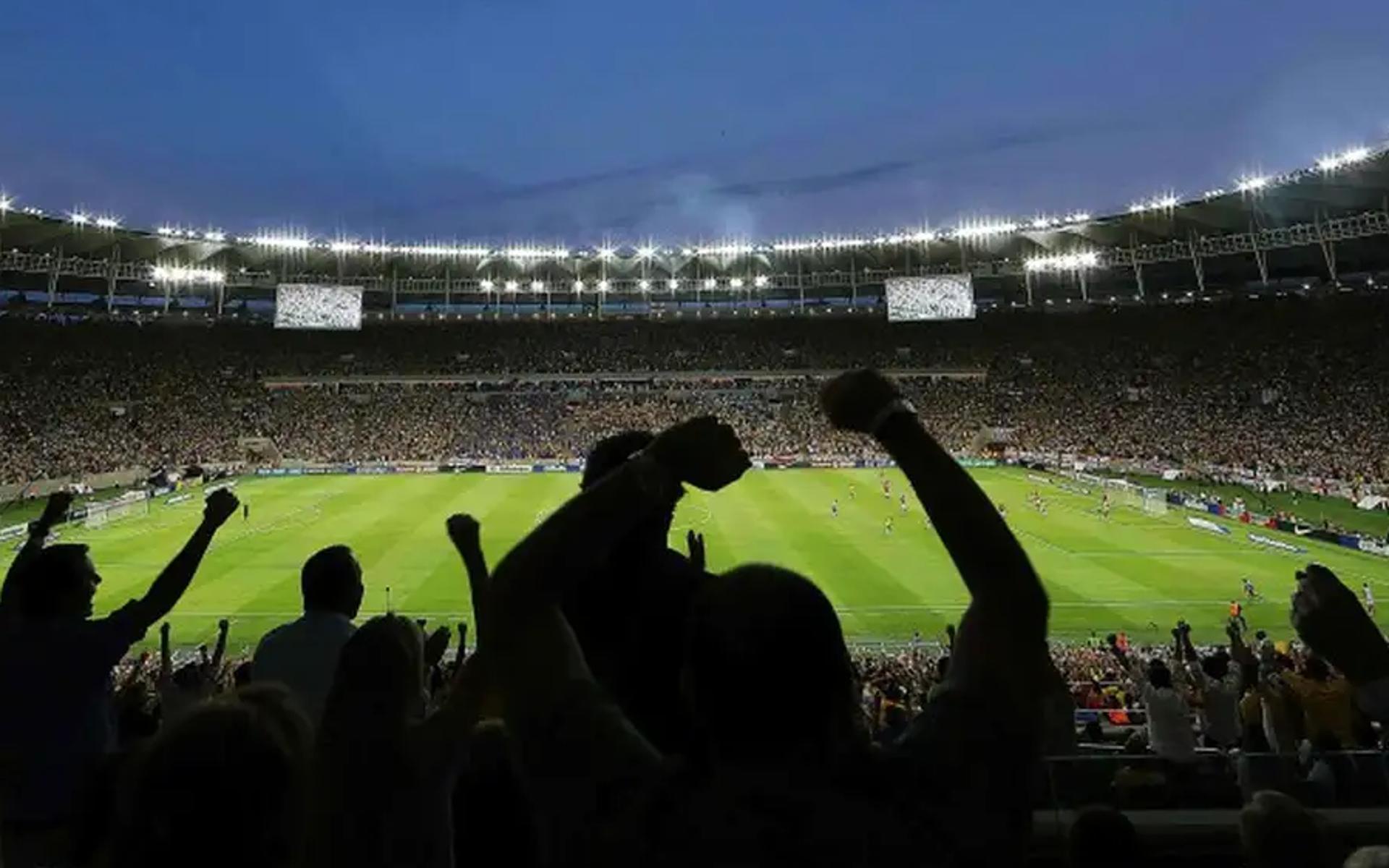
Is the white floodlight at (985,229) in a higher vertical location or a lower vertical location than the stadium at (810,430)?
higher

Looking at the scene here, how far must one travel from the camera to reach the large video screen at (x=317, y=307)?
72938 mm

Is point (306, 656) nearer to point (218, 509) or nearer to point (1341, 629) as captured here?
point (218, 509)

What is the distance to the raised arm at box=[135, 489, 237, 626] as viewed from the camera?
176 inches

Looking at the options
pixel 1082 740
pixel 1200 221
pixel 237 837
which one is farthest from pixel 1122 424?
pixel 237 837

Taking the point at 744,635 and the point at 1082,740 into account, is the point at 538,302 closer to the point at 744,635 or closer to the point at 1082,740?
the point at 1082,740

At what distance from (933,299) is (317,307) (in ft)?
160

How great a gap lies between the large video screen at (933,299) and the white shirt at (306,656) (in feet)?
228

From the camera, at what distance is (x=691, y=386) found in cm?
8462

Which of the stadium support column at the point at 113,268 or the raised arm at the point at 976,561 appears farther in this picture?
the stadium support column at the point at 113,268

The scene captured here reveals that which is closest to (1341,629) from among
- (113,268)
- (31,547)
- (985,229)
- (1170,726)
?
(1170,726)

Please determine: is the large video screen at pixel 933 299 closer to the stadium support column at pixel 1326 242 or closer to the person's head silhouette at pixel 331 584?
the stadium support column at pixel 1326 242

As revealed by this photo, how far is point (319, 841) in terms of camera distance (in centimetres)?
241

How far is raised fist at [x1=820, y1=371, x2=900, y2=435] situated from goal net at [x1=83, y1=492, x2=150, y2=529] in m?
47.6

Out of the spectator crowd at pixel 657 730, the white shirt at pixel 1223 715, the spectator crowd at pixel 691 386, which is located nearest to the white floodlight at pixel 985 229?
the spectator crowd at pixel 691 386
